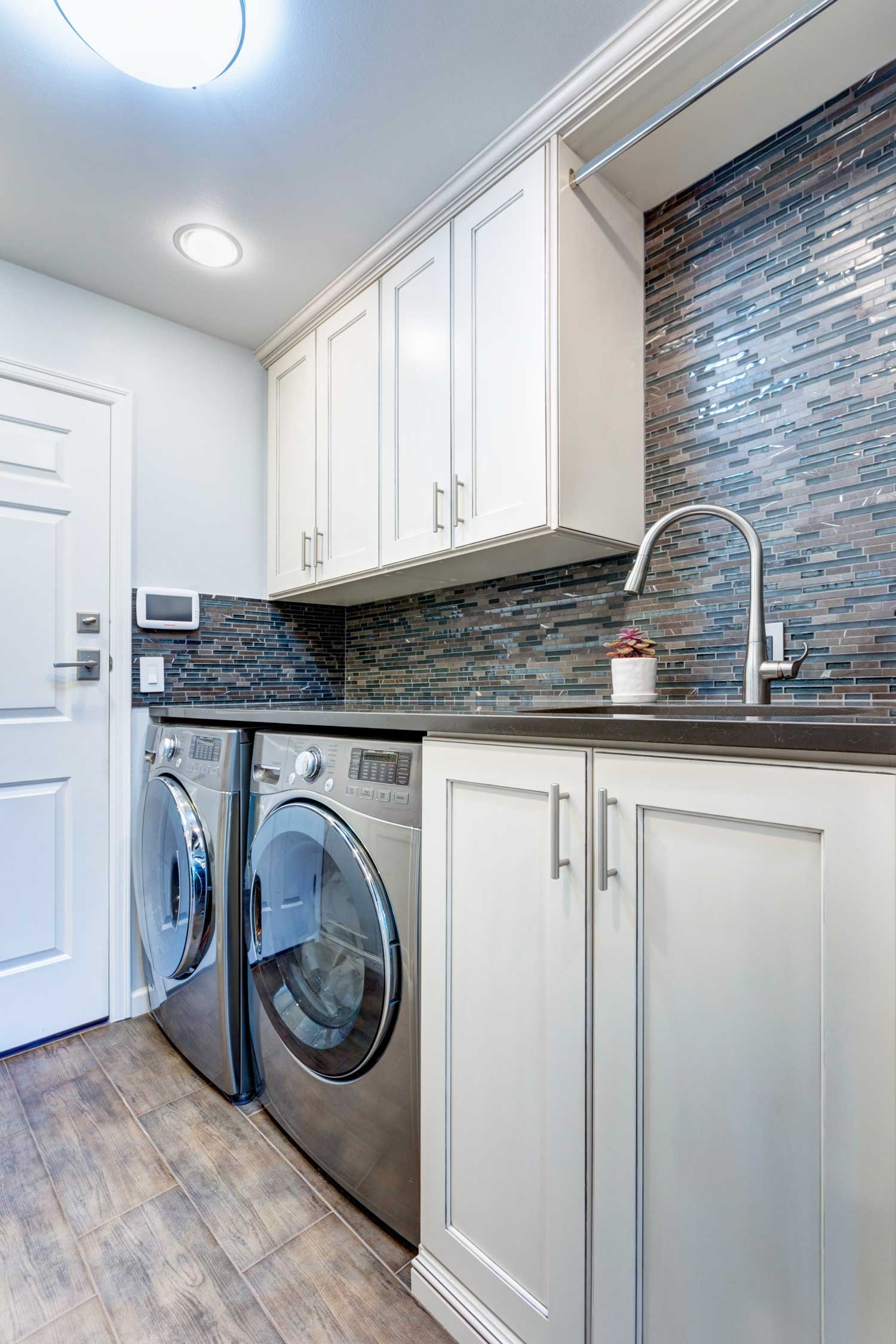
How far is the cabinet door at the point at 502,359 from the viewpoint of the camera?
1.47m

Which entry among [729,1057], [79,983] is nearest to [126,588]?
[79,983]

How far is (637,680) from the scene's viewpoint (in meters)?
1.49

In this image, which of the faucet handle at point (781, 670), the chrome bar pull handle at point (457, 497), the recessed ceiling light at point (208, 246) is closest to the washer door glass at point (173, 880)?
the chrome bar pull handle at point (457, 497)

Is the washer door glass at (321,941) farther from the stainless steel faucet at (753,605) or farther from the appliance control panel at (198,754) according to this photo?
the stainless steel faucet at (753,605)

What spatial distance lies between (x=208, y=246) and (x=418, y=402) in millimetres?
808

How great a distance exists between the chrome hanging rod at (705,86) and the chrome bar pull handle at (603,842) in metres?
1.23

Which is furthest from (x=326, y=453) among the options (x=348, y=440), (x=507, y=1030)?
(x=507, y=1030)

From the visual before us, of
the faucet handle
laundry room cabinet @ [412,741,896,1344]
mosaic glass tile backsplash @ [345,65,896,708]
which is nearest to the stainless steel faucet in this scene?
the faucet handle

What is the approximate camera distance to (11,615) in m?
1.96

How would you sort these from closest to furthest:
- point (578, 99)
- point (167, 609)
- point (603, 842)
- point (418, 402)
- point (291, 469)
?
point (603, 842), point (578, 99), point (418, 402), point (167, 609), point (291, 469)

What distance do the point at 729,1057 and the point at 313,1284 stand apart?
0.95 metres

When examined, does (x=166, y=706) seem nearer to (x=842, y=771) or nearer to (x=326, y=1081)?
(x=326, y=1081)

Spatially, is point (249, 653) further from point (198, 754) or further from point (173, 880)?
point (173, 880)

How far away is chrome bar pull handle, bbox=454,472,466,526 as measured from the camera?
1664 millimetres
